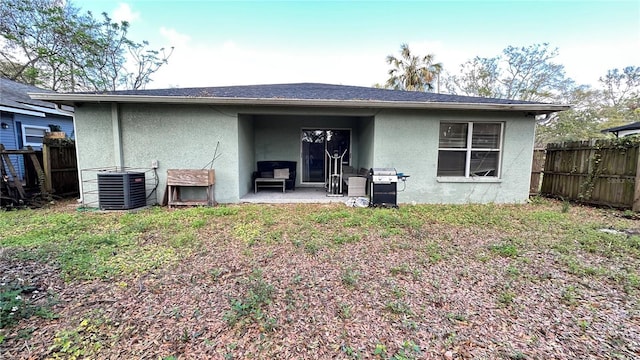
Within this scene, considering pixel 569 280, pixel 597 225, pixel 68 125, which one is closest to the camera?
pixel 569 280

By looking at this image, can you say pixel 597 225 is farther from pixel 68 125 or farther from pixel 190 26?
pixel 68 125

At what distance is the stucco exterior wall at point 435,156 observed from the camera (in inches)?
245

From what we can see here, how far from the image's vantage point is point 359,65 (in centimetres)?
2086

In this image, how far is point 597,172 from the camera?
6.07 metres

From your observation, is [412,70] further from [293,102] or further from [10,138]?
[10,138]

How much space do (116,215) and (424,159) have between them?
6.85 meters

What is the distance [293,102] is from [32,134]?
10601 millimetres

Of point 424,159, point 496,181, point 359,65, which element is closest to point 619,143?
point 496,181

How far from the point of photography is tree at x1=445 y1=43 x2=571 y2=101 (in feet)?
61.5

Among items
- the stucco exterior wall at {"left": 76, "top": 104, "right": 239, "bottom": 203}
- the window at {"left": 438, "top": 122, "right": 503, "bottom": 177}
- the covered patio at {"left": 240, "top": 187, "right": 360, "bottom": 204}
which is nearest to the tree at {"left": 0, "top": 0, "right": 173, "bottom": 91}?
the stucco exterior wall at {"left": 76, "top": 104, "right": 239, "bottom": 203}

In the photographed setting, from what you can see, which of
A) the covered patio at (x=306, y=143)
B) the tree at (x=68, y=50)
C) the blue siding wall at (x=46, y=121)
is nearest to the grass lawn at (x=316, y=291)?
the covered patio at (x=306, y=143)

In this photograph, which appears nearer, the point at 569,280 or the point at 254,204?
the point at 569,280

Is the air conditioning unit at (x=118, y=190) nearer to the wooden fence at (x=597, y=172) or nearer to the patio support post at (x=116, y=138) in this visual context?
the patio support post at (x=116, y=138)

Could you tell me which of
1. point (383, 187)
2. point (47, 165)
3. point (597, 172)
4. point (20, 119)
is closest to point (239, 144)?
point (383, 187)
